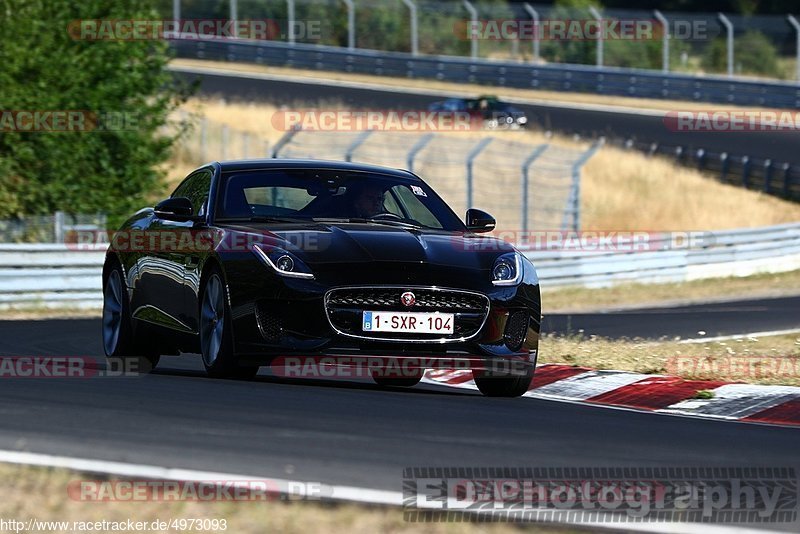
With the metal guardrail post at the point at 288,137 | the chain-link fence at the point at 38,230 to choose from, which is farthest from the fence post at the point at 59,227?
the metal guardrail post at the point at 288,137

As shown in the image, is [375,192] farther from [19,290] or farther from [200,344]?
[19,290]

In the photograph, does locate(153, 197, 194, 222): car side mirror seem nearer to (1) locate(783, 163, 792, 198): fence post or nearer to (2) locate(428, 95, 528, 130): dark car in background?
(1) locate(783, 163, 792, 198): fence post

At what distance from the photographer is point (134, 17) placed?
24.0 m

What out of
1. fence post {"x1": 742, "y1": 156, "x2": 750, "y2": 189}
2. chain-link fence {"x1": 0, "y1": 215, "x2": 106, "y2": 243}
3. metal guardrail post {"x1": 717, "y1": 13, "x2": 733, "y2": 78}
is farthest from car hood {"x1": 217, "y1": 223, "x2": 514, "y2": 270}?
metal guardrail post {"x1": 717, "y1": 13, "x2": 733, "y2": 78}

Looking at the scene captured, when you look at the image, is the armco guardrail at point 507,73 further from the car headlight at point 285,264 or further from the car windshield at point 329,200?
the car headlight at point 285,264

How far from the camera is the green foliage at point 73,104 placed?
23578 millimetres

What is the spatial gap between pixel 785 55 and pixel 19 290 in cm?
3698

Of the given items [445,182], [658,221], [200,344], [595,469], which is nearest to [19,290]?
[200,344]

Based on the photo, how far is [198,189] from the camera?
10273 mm

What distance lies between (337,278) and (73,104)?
16.0 metres

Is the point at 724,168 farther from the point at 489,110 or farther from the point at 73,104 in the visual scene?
the point at 73,104

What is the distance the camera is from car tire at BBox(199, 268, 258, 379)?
29.0 ft

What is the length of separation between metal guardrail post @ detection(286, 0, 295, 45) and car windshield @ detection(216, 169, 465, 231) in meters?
41.4

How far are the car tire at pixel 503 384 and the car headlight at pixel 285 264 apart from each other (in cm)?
127
